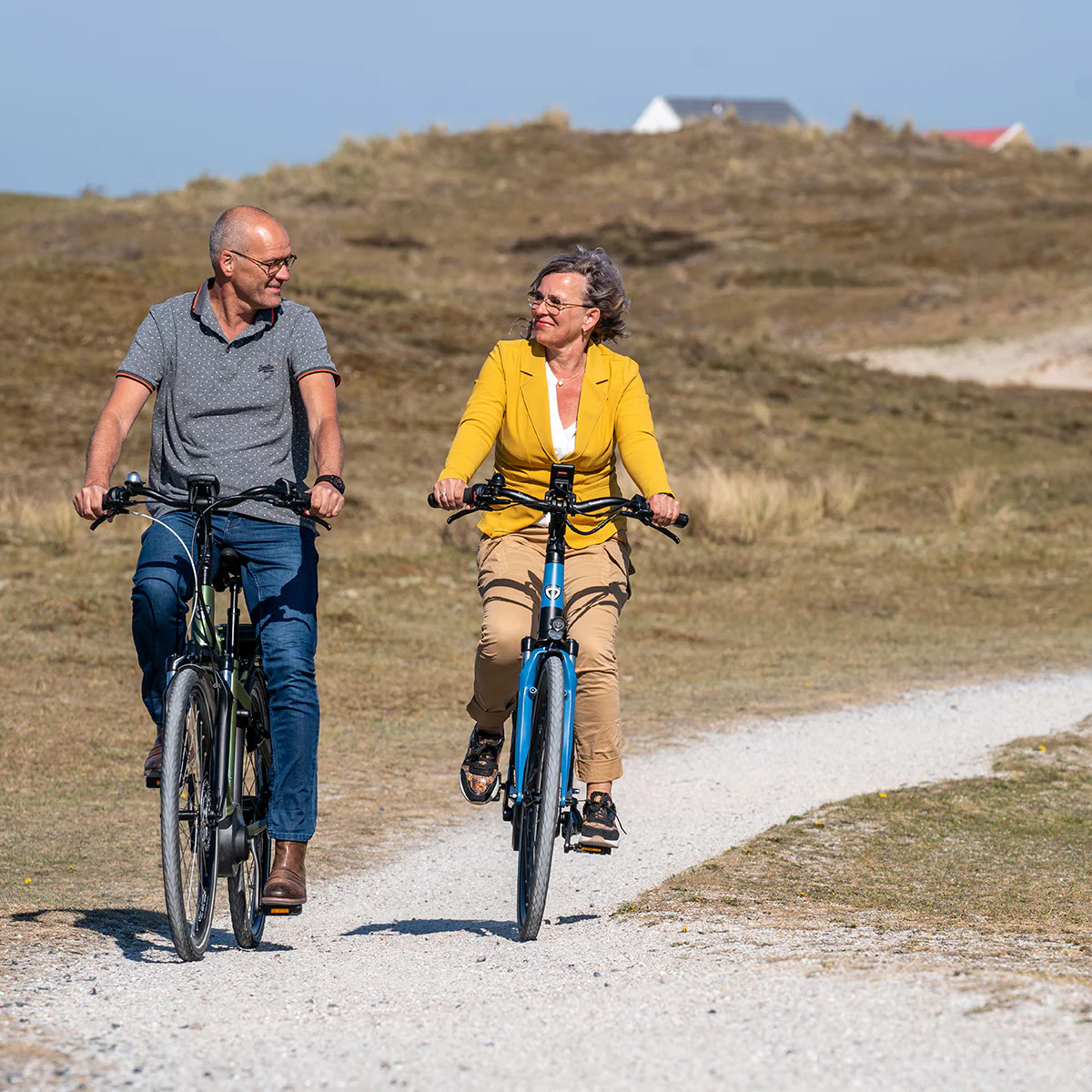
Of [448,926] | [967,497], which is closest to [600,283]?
[448,926]

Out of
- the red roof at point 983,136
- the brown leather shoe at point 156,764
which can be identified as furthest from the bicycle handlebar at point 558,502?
the red roof at point 983,136

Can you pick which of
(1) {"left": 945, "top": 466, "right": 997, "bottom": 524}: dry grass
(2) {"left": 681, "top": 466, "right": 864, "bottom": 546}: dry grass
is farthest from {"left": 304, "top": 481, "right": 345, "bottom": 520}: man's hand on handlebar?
(1) {"left": 945, "top": 466, "right": 997, "bottom": 524}: dry grass

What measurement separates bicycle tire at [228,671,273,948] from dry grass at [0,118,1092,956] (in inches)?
23.9

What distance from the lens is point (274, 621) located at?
485 centimetres

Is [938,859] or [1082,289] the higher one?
[1082,289]

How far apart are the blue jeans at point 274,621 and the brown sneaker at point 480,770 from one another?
0.67 meters

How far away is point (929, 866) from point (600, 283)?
101 inches

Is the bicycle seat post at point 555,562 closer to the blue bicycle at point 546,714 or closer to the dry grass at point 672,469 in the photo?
the blue bicycle at point 546,714

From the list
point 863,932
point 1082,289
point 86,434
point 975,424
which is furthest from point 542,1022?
point 1082,289

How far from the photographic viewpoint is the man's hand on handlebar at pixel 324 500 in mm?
4527

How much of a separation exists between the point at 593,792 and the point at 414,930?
29.9 inches

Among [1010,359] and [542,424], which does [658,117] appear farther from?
[542,424]

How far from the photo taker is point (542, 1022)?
3.75 m

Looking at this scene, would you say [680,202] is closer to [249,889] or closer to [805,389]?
[805,389]
